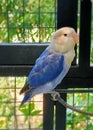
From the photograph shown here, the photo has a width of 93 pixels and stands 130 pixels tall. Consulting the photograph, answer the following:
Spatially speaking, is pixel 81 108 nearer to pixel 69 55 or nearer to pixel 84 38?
pixel 84 38

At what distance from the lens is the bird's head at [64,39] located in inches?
36.7

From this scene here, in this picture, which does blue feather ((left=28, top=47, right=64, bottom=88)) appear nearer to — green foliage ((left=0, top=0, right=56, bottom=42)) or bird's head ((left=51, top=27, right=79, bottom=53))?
bird's head ((left=51, top=27, right=79, bottom=53))

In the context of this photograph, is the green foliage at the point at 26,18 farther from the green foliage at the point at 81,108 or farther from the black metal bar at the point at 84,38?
the green foliage at the point at 81,108

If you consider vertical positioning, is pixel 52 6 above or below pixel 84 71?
above

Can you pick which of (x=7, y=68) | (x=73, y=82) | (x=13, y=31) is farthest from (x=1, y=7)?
(x=73, y=82)

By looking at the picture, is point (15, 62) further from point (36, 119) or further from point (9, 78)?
point (36, 119)

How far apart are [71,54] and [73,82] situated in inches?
9.3

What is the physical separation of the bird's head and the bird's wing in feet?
0.09

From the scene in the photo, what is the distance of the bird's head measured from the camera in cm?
93

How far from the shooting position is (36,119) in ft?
4.24

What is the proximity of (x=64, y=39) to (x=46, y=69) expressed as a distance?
0.10 meters

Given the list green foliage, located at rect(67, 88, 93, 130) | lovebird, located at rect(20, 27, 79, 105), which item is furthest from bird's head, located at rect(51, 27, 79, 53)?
green foliage, located at rect(67, 88, 93, 130)

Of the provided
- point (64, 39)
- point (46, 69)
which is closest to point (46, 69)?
point (46, 69)

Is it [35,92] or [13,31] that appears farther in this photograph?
[13,31]
